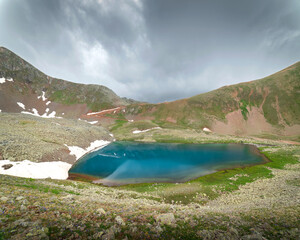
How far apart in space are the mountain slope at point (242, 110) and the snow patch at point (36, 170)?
93321mm

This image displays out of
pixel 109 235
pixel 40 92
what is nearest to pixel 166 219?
pixel 109 235

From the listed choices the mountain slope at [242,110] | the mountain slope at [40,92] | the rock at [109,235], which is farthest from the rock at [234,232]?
the mountain slope at [40,92]

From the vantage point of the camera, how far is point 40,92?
162 metres

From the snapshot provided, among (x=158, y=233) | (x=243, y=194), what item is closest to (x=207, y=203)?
(x=243, y=194)

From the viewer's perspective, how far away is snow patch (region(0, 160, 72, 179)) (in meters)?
27.3

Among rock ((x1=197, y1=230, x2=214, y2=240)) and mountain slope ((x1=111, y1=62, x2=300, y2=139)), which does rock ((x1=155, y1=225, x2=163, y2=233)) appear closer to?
rock ((x1=197, y1=230, x2=214, y2=240))

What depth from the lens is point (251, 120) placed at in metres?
125

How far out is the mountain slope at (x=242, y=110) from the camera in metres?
116

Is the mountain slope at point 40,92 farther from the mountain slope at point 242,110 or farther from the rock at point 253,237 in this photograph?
the rock at point 253,237

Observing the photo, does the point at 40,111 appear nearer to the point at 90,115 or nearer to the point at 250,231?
the point at 90,115

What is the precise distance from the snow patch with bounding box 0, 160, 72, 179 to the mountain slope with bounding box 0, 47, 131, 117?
129824 millimetres

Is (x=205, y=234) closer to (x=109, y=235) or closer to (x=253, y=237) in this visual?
(x=253, y=237)

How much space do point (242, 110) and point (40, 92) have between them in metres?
239

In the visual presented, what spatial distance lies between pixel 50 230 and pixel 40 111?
580 ft
